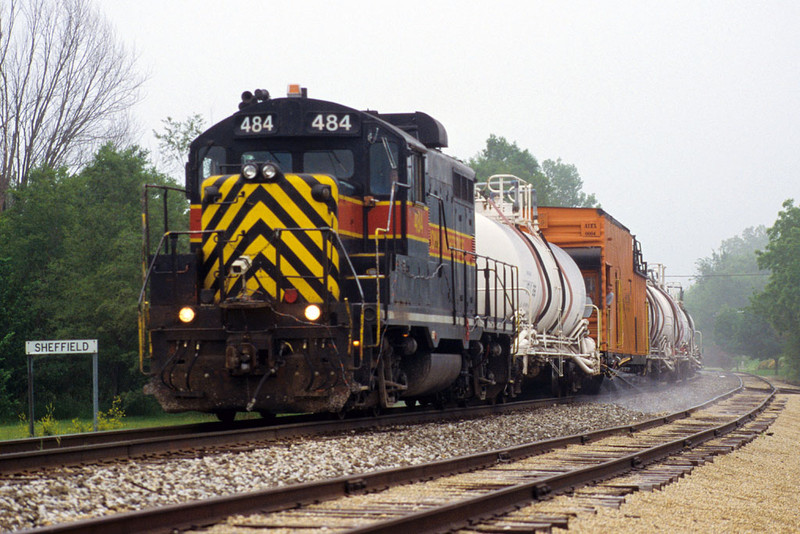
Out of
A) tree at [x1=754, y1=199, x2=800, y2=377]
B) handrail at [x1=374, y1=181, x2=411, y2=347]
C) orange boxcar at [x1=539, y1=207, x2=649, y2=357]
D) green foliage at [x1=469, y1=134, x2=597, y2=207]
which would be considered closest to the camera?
handrail at [x1=374, y1=181, x2=411, y2=347]

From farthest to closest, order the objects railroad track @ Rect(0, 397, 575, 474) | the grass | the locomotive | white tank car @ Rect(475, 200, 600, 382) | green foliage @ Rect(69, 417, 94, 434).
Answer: white tank car @ Rect(475, 200, 600, 382), green foliage @ Rect(69, 417, 94, 434), the grass, the locomotive, railroad track @ Rect(0, 397, 575, 474)

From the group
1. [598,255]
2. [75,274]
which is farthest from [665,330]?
[75,274]

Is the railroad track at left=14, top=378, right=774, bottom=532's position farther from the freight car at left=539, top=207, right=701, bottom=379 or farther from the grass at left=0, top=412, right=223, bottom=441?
the freight car at left=539, top=207, right=701, bottom=379

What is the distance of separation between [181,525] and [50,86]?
3564 cm

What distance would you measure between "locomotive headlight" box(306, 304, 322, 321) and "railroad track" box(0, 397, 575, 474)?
1.28m

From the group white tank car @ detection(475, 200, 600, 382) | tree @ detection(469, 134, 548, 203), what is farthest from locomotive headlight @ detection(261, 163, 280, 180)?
tree @ detection(469, 134, 548, 203)

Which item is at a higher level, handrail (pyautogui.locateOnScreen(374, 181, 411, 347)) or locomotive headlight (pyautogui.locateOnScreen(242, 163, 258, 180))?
locomotive headlight (pyautogui.locateOnScreen(242, 163, 258, 180))

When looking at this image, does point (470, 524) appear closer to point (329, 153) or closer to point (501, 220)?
point (329, 153)

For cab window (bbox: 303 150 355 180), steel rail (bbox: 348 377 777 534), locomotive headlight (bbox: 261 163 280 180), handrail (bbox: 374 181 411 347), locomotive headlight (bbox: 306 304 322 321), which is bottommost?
steel rail (bbox: 348 377 777 534)

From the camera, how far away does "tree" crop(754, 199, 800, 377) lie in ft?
194

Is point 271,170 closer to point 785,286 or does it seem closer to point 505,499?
point 505,499

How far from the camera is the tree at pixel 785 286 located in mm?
59250

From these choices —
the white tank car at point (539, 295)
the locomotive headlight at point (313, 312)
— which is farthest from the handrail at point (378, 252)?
the white tank car at point (539, 295)

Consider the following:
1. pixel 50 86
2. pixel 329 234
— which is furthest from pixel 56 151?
pixel 329 234
